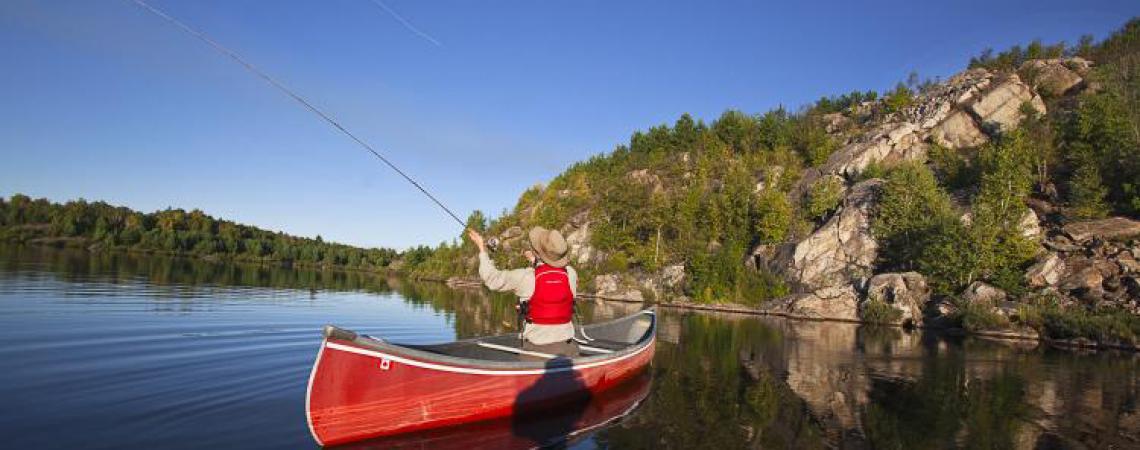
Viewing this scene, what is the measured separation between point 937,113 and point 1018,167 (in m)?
25.2

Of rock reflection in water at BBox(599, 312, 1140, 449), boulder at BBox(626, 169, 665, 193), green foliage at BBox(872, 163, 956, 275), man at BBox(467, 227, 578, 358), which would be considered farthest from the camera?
boulder at BBox(626, 169, 665, 193)

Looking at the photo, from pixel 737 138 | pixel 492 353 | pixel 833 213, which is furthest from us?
pixel 737 138

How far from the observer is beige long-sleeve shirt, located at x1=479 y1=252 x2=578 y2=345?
9.52m

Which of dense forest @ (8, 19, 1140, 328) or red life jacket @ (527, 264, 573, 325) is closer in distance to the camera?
red life jacket @ (527, 264, 573, 325)

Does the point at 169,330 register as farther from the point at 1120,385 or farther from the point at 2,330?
the point at 1120,385

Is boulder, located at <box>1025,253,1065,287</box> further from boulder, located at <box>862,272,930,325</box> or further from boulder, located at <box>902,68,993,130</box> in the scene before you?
boulder, located at <box>902,68,993,130</box>

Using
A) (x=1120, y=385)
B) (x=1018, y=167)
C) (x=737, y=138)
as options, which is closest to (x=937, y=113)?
(x=1018, y=167)

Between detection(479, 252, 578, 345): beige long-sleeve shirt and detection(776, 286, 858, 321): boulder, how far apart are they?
37639 mm

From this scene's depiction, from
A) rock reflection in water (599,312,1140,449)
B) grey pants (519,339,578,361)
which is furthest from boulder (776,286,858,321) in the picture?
grey pants (519,339,578,361)

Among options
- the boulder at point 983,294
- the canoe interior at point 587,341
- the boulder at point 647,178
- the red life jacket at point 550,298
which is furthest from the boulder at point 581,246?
the red life jacket at point 550,298

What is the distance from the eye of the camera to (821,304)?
44.5m

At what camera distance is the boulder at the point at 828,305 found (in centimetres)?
4356

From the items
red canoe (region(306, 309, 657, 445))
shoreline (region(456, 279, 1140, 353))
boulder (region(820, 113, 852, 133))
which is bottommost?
shoreline (region(456, 279, 1140, 353))

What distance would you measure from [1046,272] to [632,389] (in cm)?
3923
